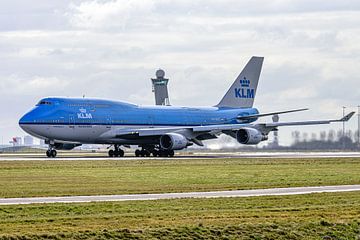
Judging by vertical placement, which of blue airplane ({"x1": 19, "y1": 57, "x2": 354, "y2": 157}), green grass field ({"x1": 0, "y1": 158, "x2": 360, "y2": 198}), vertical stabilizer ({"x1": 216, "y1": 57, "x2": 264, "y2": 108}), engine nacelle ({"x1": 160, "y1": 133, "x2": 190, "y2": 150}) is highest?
vertical stabilizer ({"x1": 216, "y1": 57, "x2": 264, "y2": 108})

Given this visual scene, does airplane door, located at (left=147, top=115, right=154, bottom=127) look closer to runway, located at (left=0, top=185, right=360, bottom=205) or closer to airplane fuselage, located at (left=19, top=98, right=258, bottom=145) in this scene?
airplane fuselage, located at (left=19, top=98, right=258, bottom=145)

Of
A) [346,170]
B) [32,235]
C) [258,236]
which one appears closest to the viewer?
[32,235]

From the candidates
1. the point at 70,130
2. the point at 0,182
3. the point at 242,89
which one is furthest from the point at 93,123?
the point at 0,182

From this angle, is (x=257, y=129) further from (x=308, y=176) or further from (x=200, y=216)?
(x=200, y=216)

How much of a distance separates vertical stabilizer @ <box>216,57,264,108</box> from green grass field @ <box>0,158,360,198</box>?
1492 inches

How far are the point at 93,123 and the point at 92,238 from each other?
59.0m

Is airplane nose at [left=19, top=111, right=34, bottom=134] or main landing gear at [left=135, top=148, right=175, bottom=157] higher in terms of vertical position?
airplane nose at [left=19, top=111, right=34, bottom=134]

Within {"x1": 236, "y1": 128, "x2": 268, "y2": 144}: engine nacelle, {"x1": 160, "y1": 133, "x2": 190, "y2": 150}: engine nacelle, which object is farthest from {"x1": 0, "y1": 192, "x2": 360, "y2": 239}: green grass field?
{"x1": 236, "y1": 128, "x2": 268, "y2": 144}: engine nacelle

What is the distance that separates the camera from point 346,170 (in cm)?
5781

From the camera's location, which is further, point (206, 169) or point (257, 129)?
point (257, 129)

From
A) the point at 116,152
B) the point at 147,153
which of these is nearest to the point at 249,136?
the point at 147,153

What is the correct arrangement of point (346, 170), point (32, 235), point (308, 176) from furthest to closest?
point (346, 170)
point (308, 176)
point (32, 235)

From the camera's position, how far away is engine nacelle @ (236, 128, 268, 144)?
8781 centimetres

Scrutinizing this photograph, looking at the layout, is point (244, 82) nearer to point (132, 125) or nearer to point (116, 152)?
point (132, 125)
